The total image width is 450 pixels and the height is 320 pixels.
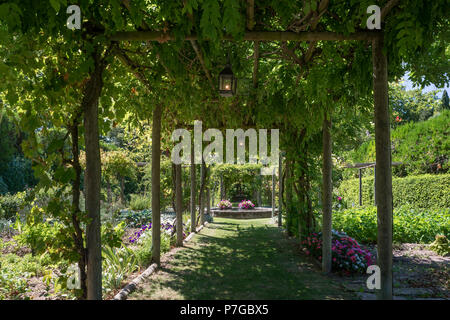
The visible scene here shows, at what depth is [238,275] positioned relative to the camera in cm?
496

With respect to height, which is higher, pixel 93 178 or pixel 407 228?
pixel 93 178

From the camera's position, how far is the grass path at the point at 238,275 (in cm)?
402

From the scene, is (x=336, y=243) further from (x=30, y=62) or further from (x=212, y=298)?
(x=30, y=62)

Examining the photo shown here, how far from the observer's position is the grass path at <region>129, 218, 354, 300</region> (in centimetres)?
402

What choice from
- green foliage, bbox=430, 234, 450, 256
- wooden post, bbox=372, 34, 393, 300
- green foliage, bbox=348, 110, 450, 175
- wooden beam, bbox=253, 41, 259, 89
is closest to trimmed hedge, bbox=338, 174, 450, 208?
green foliage, bbox=348, 110, 450, 175

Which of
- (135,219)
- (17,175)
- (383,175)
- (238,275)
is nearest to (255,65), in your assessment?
(383,175)

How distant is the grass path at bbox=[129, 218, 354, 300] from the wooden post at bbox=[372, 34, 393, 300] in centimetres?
124

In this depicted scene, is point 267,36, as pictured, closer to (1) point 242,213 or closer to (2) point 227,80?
(2) point 227,80

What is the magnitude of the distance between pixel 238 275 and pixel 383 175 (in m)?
2.88

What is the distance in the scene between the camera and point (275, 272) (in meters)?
5.11
